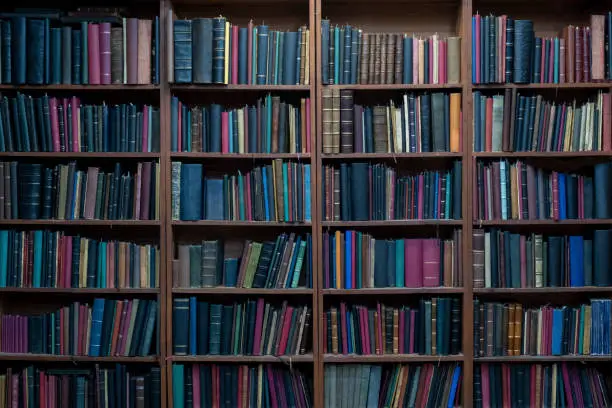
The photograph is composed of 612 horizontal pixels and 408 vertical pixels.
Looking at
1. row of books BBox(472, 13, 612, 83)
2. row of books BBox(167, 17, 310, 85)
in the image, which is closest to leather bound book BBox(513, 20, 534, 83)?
row of books BBox(472, 13, 612, 83)

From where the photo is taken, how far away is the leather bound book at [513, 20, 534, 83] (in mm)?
3225

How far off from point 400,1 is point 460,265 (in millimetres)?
1429

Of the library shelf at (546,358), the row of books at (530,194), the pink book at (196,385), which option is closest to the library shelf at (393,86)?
the row of books at (530,194)

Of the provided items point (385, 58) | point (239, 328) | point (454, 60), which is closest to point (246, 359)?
point (239, 328)

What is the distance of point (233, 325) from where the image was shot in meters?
3.33

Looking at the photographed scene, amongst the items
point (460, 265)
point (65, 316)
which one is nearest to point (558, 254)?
point (460, 265)

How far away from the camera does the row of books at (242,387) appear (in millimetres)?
3334

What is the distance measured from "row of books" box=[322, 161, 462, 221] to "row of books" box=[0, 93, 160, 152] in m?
0.93

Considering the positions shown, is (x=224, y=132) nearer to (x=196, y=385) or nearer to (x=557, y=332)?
(x=196, y=385)

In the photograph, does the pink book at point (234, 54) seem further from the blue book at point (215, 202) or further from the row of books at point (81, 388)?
the row of books at point (81, 388)

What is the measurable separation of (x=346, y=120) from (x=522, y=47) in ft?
3.08

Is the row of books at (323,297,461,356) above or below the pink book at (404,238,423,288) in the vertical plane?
below

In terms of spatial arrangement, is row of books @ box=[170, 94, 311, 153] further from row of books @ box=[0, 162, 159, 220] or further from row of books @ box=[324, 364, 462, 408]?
row of books @ box=[324, 364, 462, 408]

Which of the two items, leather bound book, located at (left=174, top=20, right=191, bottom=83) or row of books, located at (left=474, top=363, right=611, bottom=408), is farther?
row of books, located at (left=474, top=363, right=611, bottom=408)
